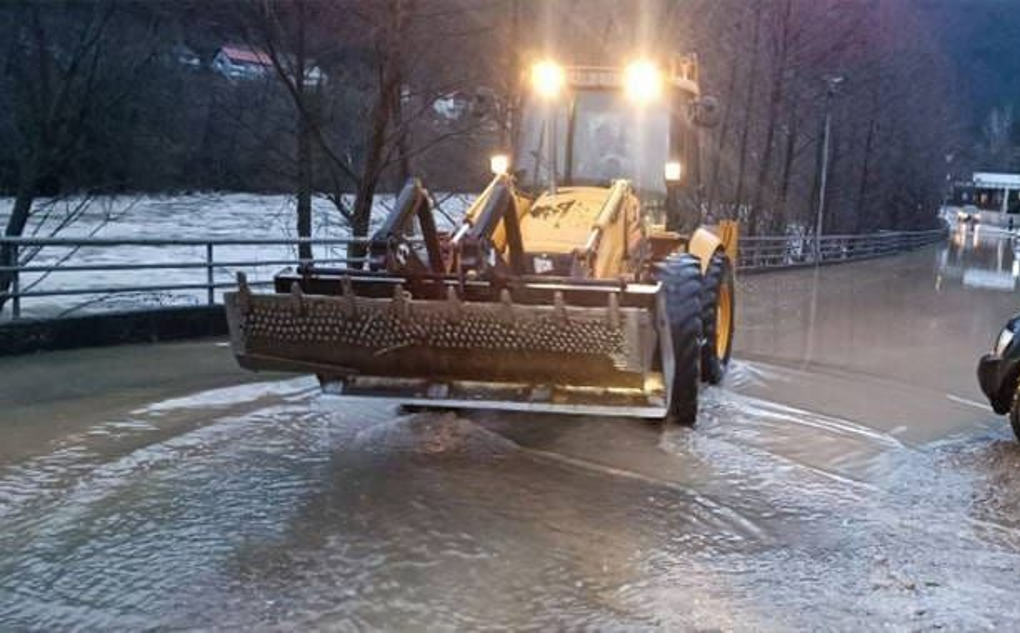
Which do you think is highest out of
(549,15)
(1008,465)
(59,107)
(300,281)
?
(549,15)

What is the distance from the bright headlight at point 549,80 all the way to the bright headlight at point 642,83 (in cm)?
59

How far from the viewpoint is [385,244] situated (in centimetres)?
718

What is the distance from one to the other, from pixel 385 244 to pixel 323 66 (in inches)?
440

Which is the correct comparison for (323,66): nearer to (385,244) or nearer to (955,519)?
(385,244)

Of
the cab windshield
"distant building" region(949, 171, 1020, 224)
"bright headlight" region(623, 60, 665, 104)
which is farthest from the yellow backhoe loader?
"distant building" region(949, 171, 1020, 224)

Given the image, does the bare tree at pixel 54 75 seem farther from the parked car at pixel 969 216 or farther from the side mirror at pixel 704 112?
the parked car at pixel 969 216

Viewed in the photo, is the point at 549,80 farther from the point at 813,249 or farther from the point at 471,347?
the point at 813,249

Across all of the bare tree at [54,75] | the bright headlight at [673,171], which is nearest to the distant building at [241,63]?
the bare tree at [54,75]

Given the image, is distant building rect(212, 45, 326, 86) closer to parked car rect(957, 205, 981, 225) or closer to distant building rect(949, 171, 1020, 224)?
parked car rect(957, 205, 981, 225)

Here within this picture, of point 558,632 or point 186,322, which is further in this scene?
point 186,322

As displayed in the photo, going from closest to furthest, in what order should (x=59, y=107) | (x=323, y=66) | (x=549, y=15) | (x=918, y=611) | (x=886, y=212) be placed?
(x=918, y=611)
(x=59, y=107)
(x=323, y=66)
(x=549, y=15)
(x=886, y=212)

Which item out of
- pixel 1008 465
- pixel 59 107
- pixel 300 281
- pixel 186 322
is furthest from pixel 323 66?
pixel 1008 465

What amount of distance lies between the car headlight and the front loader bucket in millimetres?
3137

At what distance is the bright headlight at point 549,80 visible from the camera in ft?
32.1
